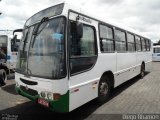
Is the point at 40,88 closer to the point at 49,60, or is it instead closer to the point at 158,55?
the point at 49,60

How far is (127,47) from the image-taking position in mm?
8758

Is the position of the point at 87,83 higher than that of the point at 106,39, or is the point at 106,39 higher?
the point at 106,39

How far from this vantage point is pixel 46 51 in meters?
4.73

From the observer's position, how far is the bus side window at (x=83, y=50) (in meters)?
4.77

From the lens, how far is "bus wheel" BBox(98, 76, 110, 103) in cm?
623

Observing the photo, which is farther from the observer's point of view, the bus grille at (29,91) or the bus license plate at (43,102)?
the bus grille at (29,91)

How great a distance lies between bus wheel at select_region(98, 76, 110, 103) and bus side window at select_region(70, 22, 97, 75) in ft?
3.12

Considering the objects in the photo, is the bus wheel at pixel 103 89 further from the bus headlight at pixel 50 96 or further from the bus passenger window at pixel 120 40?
the bus headlight at pixel 50 96

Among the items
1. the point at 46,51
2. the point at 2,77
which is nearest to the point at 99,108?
the point at 46,51

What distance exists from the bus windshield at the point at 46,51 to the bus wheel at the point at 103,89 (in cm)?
208

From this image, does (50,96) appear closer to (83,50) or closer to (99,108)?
(83,50)

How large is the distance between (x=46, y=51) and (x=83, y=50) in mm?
1035

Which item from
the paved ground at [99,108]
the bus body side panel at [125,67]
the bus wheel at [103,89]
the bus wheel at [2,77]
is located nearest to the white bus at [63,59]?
the bus wheel at [103,89]

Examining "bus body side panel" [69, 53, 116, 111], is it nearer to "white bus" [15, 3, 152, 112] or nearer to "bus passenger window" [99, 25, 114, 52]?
"white bus" [15, 3, 152, 112]
